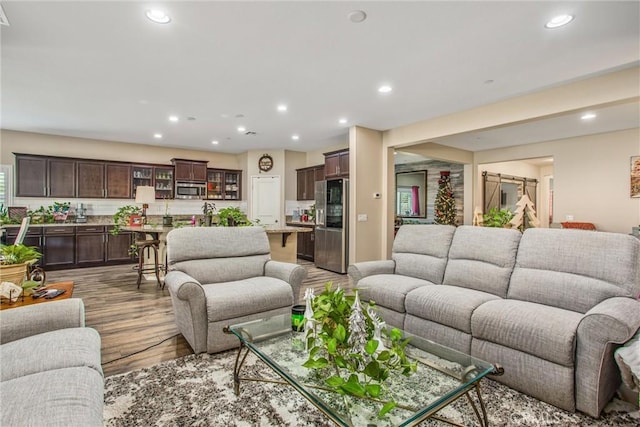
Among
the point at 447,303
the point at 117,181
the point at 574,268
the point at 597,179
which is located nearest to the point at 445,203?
the point at 597,179

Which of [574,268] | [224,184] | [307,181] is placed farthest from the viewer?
[224,184]

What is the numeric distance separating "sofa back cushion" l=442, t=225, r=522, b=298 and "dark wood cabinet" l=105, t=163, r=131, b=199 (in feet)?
22.7

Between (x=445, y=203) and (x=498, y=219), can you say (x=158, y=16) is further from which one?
(x=445, y=203)

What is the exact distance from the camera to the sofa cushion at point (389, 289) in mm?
2906

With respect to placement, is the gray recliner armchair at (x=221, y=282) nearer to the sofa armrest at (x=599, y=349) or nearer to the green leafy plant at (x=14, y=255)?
the green leafy plant at (x=14, y=255)

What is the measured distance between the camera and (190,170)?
→ 7703mm

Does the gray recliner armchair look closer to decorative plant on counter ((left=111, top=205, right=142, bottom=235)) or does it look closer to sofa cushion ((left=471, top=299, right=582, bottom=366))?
sofa cushion ((left=471, top=299, right=582, bottom=366))

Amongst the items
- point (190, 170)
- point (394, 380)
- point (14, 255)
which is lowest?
point (394, 380)

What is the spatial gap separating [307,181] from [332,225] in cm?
206

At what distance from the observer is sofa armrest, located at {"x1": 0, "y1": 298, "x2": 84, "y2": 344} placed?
167cm

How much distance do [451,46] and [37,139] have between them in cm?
769

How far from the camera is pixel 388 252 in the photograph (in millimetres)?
5898

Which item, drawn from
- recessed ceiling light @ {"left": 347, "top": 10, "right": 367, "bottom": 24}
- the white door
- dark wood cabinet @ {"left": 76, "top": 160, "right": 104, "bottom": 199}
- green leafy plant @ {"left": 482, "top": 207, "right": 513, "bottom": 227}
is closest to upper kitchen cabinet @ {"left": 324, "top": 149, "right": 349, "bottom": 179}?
the white door

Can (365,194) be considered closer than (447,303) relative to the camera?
No
